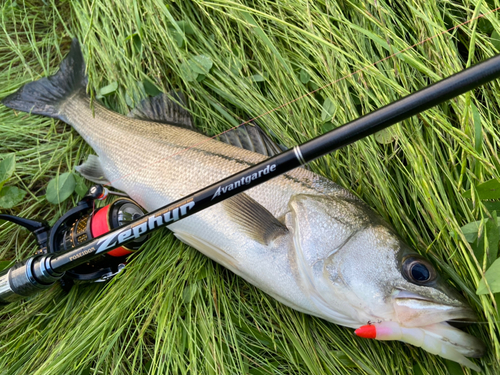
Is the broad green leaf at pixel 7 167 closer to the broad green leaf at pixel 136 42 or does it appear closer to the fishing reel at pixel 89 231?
the fishing reel at pixel 89 231

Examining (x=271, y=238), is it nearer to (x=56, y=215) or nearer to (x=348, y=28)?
(x=348, y=28)

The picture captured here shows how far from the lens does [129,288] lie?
5.95 ft

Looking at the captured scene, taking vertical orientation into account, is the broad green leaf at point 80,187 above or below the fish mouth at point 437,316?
above

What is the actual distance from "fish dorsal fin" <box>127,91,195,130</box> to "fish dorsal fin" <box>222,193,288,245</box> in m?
0.66

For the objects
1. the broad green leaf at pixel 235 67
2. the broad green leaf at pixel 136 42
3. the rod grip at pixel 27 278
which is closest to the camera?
the rod grip at pixel 27 278

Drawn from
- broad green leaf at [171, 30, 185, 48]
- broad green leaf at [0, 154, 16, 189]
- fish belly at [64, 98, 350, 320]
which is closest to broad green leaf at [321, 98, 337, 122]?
fish belly at [64, 98, 350, 320]

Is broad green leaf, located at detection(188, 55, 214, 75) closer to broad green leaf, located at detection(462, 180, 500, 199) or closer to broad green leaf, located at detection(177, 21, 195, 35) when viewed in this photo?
broad green leaf, located at detection(177, 21, 195, 35)

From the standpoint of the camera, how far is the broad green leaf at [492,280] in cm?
122

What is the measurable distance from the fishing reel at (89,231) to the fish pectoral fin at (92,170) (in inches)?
5.3

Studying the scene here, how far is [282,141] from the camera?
A: 6.06ft

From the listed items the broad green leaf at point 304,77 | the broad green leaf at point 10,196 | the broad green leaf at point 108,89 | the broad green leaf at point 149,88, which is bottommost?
the broad green leaf at point 10,196

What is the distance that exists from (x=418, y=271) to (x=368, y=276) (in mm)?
174

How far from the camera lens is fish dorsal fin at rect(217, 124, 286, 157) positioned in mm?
1811

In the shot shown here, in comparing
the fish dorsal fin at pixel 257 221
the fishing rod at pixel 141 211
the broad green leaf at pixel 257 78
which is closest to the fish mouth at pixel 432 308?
the fish dorsal fin at pixel 257 221
